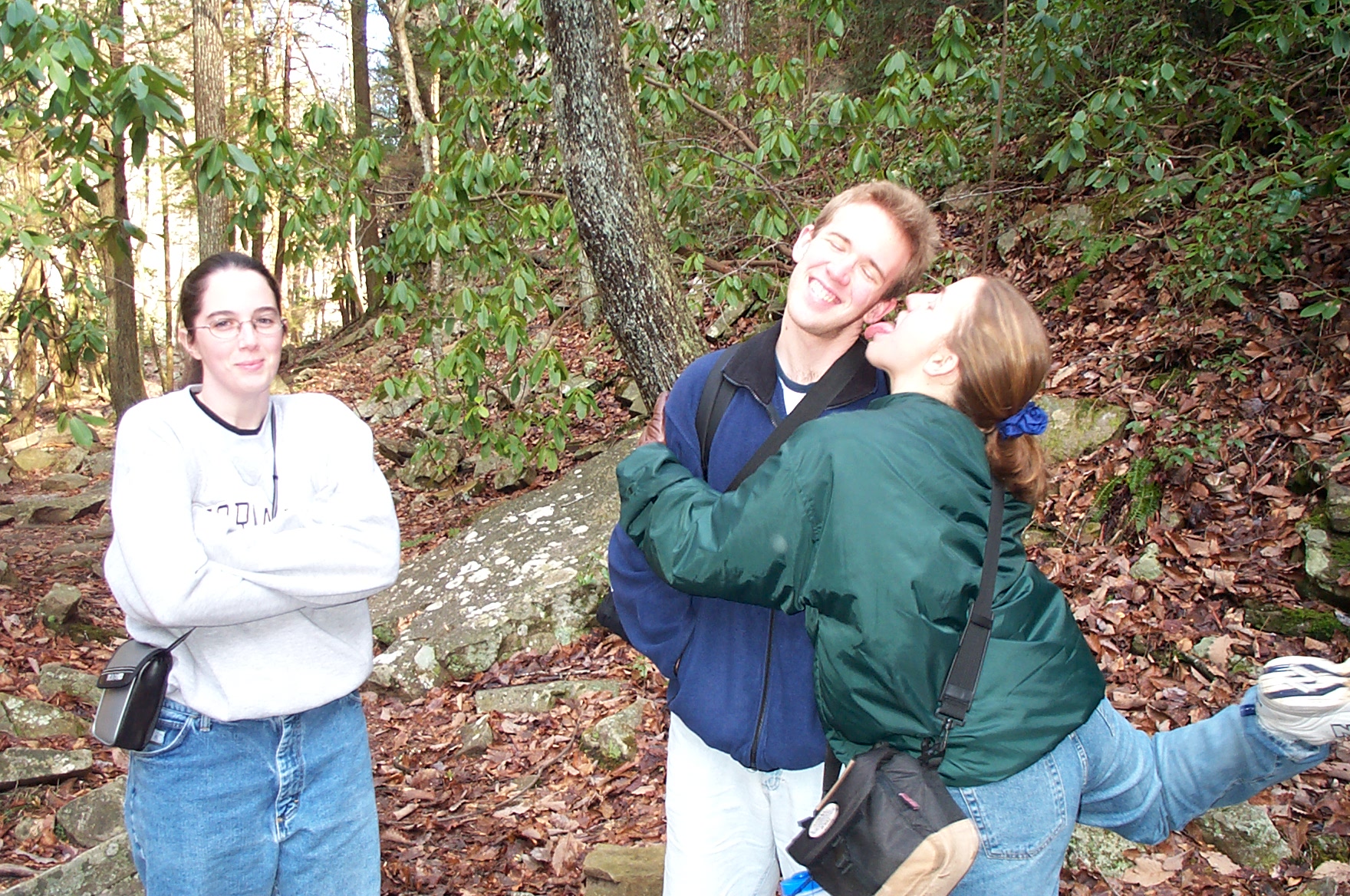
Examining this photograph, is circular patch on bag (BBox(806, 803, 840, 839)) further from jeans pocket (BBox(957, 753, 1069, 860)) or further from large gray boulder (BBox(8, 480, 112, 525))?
large gray boulder (BBox(8, 480, 112, 525))

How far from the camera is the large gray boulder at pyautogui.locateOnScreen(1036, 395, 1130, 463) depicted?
5.80 m

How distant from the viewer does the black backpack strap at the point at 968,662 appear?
1749mm

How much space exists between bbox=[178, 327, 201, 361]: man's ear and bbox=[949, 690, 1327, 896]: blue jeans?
213 centimetres

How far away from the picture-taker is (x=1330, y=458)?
489 cm

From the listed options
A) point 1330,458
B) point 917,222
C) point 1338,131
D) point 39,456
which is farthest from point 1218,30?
point 39,456

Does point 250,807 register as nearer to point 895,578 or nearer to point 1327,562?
point 895,578

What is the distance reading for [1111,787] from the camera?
2.04 metres

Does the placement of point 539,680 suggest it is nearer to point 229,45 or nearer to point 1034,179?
point 1034,179

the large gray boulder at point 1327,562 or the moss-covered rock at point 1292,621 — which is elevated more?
the large gray boulder at point 1327,562

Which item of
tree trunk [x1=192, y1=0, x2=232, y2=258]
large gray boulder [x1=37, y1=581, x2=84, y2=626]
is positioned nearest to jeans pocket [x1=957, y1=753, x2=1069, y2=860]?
large gray boulder [x1=37, y1=581, x2=84, y2=626]

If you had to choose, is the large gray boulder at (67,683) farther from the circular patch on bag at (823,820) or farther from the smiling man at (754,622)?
the circular patch on bag at (823,820)

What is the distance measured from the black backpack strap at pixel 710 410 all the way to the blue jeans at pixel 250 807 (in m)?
1.20

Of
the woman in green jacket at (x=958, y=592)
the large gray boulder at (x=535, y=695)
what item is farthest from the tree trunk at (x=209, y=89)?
the woman in green jacket at (x=958, y=592)

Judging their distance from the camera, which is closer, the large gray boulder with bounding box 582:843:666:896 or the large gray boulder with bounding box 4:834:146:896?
the large gray boulder with bounding box 4:834:146:896
